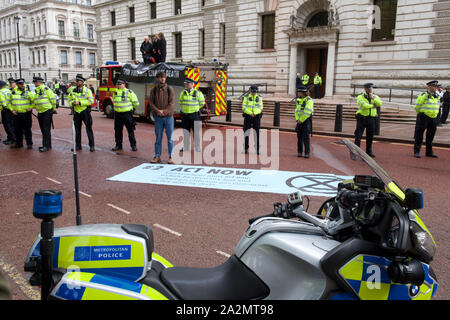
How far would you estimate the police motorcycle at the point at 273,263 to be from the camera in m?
1.92

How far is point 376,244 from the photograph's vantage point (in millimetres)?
2023

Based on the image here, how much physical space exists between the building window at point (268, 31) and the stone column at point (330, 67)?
546 cm

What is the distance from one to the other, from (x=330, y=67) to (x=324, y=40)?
1.73m

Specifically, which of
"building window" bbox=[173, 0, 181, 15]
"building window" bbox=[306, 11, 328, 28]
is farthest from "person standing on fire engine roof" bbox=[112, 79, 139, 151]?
"building window" bbox=[173, 0, 181, 15]

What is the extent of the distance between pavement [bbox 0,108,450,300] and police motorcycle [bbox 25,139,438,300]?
542 mm

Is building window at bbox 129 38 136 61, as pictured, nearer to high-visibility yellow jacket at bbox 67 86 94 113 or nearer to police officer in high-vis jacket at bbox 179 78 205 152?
high-visibility yellow jacket at bbox 67 86 94 113

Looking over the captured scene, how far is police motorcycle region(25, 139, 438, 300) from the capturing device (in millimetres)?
1919

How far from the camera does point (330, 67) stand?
23.9 metres

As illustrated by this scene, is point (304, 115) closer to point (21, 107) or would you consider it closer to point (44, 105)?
point (44, 105)

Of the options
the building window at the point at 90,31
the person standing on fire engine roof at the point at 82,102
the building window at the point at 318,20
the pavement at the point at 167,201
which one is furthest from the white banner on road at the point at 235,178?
the building window at the point at 90,31

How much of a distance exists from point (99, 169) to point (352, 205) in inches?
269

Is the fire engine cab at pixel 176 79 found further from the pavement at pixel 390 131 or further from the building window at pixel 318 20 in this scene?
the building window at pixel 318 20

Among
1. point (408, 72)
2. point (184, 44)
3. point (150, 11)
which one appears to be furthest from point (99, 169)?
point (150, 11)

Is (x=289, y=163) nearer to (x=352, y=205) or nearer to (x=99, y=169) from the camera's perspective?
(x=99, y=169)
